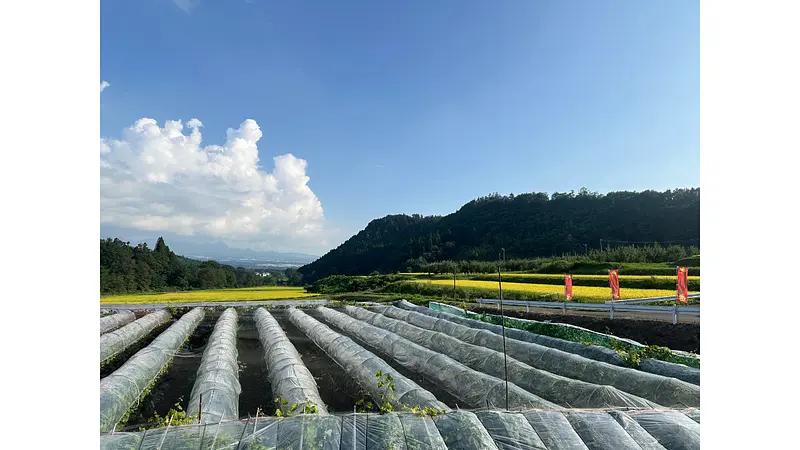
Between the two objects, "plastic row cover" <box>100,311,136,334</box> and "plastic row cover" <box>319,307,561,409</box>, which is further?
"plastic row cover" <box>100,311,136,334</box>

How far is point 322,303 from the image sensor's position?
22281mm

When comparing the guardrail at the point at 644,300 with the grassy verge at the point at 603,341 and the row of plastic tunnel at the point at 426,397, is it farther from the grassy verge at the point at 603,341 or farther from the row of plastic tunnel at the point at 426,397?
the row of plastic tunnel at the point at 426,397

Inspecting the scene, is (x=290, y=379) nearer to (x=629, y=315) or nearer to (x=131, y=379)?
(x=131, y=379)

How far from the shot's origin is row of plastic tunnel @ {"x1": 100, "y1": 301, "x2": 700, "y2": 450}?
480 centimetres

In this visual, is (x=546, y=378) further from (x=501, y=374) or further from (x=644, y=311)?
(x=644, y=311)

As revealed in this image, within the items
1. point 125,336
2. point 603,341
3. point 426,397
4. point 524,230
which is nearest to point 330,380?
point 426,397

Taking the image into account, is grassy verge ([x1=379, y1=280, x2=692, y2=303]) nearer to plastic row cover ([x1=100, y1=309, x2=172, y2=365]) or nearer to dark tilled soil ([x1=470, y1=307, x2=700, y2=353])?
dark tilled soil ([x1=470, y1=307, x2=700, y2=353])

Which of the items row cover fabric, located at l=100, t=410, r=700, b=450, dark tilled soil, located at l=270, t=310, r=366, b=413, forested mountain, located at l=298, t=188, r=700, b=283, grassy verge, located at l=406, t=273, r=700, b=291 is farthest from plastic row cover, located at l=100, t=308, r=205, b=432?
forested mountain, located at l=298, t=188, r=700, b=283

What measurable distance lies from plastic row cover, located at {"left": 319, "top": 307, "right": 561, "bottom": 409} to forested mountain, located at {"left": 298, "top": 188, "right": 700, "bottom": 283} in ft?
90.5

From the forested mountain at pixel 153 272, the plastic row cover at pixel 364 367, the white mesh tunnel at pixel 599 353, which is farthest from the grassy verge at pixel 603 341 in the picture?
the forested mountain at pixel 153 272

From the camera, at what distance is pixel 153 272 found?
36875 millimetres

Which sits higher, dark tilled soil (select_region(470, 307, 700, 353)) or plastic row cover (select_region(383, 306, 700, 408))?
plastic row cover (select_region(383, 306, 700, 408))

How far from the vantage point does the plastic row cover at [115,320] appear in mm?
15141

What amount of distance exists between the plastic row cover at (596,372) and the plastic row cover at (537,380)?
678 mm
